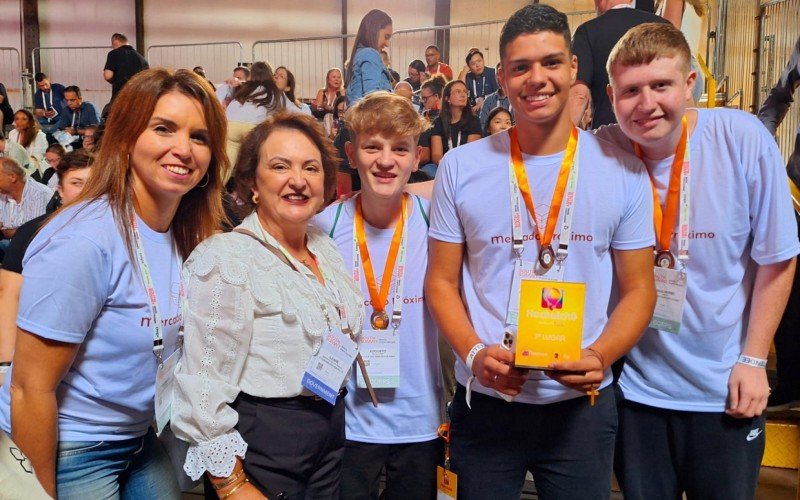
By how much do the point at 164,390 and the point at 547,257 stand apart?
3.43 feet

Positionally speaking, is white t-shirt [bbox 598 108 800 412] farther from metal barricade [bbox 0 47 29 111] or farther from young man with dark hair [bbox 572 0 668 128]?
metal barricade [bbox 0 47 29 111]

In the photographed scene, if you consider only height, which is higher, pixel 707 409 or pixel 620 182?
pixel 620 182

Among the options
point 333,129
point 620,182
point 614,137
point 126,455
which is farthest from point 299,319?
point 333,129

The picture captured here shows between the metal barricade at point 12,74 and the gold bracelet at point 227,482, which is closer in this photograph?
the gold bracelet at point 227,482

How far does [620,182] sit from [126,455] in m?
1.50

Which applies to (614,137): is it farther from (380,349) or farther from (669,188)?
(380,349)

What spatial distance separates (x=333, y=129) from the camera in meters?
8.85

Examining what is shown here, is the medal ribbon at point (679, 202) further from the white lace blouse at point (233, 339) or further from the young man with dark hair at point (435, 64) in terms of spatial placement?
the young man with dark hair at point (435, 64)

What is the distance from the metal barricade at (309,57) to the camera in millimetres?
11602

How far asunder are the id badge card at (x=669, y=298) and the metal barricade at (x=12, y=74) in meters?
13.7

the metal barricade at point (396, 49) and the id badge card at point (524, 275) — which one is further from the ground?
the metal barricade at point (396, 49)

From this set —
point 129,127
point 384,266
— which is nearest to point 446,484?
point 384,266

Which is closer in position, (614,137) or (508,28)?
(508,28)

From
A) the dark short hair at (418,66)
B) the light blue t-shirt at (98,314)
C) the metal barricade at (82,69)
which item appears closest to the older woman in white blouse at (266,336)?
the light blue t-shirt at (98,314)
